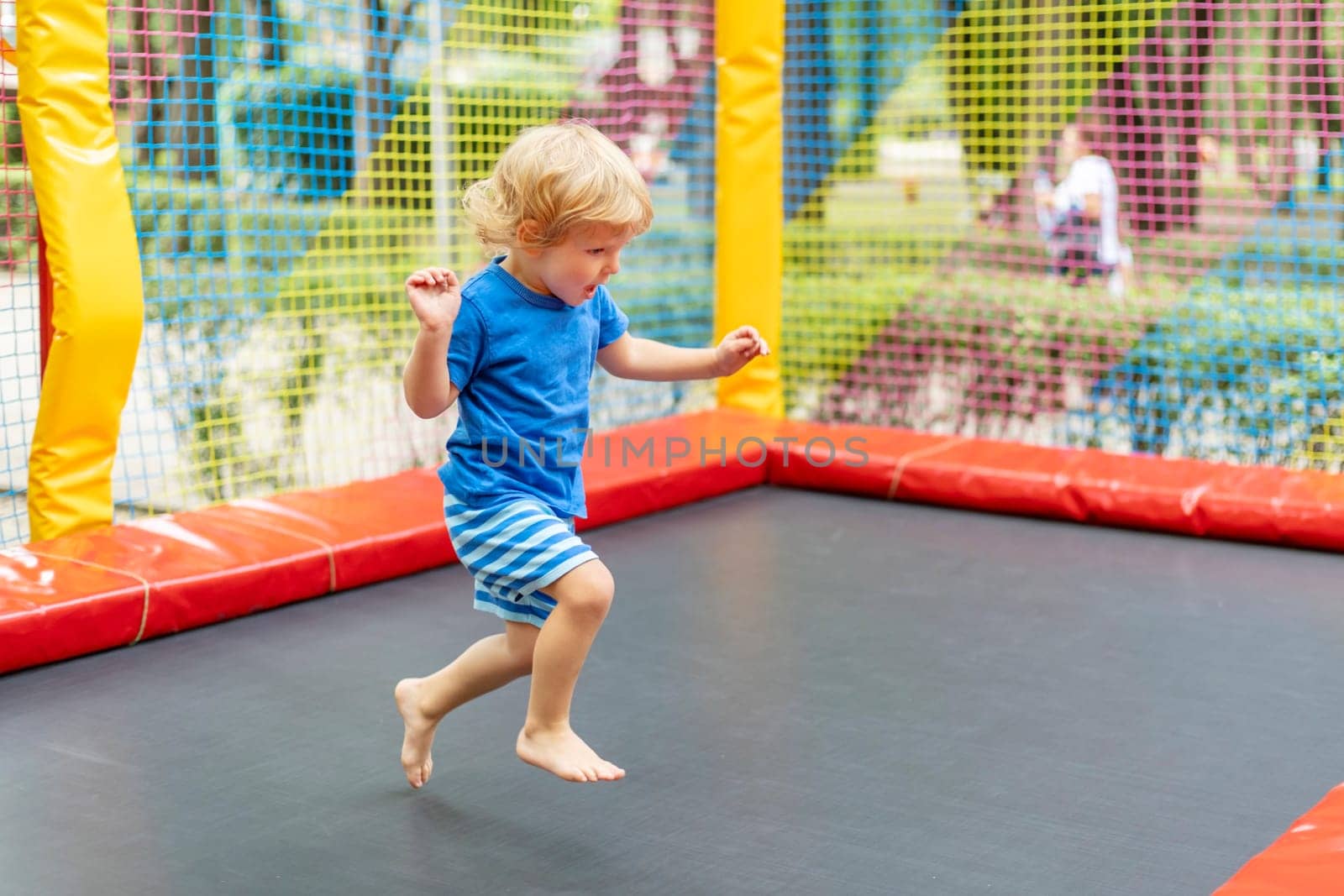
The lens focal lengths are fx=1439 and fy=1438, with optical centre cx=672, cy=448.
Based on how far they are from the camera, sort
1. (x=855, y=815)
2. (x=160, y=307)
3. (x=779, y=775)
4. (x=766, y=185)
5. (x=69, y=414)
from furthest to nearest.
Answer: (x=766, y=185) < (x=160, y=307) < (x=69, y=414) < (x=779, y=775) < (x=855, y=815)

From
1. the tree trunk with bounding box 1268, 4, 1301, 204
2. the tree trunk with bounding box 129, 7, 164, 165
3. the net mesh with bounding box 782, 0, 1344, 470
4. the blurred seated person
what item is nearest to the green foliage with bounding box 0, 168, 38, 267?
the tree trunk with bounding box 129, 7, 164, 165

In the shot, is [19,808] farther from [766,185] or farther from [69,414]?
[766,185]

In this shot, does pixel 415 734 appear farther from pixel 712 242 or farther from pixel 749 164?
pixel 712 242

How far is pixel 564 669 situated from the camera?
183 centimetres

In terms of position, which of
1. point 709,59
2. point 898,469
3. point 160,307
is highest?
point 709,59

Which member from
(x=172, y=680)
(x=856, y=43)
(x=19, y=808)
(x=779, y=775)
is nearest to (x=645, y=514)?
(x=172, y=680)

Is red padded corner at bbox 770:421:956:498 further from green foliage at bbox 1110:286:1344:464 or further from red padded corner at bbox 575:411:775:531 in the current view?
green foliage at bbox 1110:286:1344:464

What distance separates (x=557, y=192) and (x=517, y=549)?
0.45 metres

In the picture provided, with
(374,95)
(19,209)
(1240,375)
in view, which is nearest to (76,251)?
(19,209)

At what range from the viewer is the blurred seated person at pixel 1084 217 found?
518cm

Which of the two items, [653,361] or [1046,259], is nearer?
[653,361]

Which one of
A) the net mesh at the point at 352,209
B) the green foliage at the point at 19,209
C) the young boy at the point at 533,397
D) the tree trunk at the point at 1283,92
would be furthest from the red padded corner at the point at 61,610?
the tree trunk at the point at 1283,92

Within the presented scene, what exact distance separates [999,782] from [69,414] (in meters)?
2.07

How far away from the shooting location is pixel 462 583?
10.4 ft
